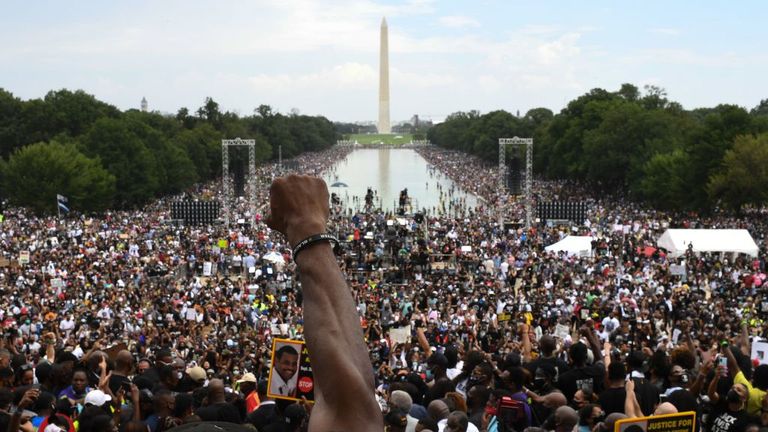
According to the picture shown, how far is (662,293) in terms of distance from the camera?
24.1 meters

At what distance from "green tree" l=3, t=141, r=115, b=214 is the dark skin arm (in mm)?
54686

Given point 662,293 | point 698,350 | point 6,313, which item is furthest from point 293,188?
point 662,293

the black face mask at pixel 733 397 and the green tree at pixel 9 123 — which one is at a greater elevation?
the green tree at pixel 9 123

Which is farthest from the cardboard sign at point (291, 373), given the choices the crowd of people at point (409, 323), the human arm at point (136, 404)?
the human arm at point (136, 404)

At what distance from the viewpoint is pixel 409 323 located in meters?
22.3

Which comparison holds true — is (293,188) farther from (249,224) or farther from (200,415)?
(249,224)

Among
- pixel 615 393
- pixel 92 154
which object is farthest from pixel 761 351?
pixel 92 154

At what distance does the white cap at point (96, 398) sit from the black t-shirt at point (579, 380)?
3.90m

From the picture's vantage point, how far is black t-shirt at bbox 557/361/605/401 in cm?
744

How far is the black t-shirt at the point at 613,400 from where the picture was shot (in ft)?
Result: 22.1

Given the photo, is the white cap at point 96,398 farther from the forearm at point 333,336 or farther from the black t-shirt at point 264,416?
the forearm at point 333,336

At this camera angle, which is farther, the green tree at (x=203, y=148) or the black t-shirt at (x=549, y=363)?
the green tree at (x=203, y=148)

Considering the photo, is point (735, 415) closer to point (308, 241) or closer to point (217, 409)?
point (217, 409)

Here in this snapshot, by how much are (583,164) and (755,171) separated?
2461 centimetres
